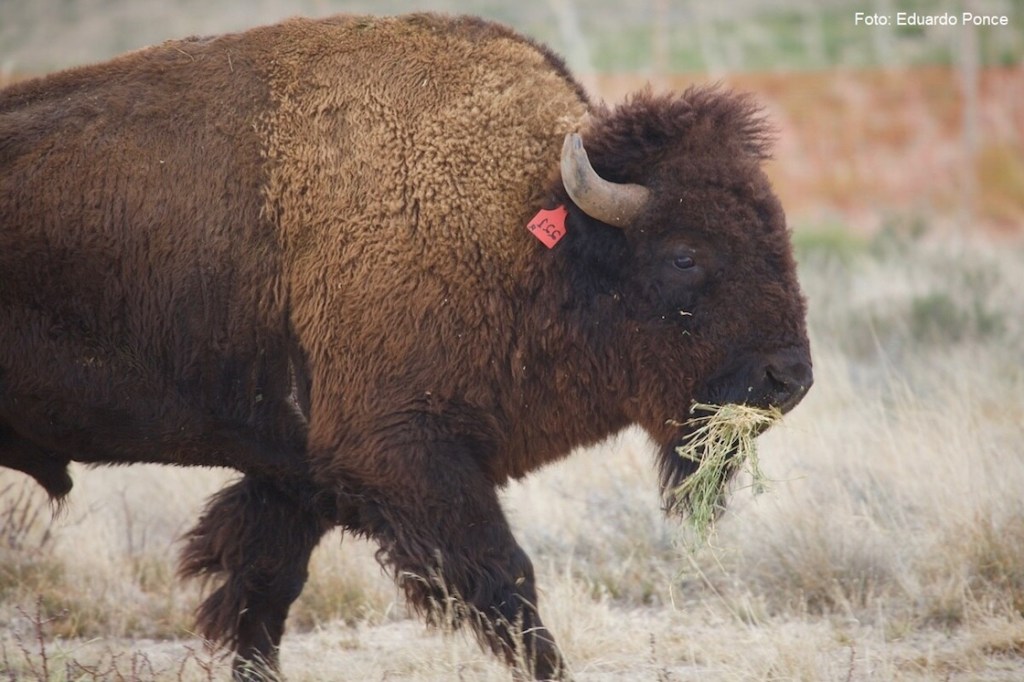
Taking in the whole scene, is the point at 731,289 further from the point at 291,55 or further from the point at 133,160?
the point at 133,160

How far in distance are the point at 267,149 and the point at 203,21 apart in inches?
1289

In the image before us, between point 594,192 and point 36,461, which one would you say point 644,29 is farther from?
point 36,461

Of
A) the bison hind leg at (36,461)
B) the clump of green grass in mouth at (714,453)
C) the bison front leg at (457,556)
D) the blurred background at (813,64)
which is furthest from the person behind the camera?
the blurred background at (813,64)

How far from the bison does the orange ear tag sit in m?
0.01

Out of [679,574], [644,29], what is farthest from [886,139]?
[679,574]

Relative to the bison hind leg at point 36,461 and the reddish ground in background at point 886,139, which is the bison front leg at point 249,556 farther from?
the reddish ground in background at point 886,139

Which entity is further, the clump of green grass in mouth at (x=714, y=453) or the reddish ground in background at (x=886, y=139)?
the reddish ground in background at (x=886, y=139)

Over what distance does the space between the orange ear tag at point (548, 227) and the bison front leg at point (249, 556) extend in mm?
1441

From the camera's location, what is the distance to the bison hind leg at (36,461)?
4734mm

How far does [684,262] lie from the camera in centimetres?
454

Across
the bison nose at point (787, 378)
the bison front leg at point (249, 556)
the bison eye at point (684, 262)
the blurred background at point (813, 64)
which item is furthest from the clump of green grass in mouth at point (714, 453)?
the blurred background at point (813, 64)

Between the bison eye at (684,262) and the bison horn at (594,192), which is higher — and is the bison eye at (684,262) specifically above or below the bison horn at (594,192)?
below

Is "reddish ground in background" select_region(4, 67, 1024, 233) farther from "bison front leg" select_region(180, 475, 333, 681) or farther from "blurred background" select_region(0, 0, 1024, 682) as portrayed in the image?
"bison front leg" select_region(180, 475, 333, 681)

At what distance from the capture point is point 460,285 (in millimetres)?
4426
